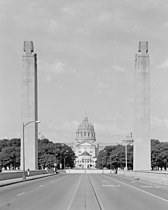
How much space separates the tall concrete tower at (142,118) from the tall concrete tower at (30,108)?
1960cm

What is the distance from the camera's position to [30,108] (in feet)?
303

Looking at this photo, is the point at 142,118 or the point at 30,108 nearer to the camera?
the point at 142,118

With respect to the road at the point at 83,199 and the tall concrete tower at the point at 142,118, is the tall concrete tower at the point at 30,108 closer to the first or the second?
the tall concrete tower at the point at 142,118

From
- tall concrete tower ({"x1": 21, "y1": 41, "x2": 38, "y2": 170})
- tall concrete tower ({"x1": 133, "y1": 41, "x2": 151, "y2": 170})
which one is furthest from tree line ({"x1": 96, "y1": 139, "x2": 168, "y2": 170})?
tall concrete tower ({"x1": 21, "y1": 41, "x2": 38, "y2": 170})

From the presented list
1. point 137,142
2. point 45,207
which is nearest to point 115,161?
point 137,142

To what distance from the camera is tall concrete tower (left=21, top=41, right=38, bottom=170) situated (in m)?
92.1

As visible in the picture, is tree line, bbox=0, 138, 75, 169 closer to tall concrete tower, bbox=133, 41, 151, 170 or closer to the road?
tall concrete tower, bbox=133, 41, 151, 170

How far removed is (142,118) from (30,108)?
70.9 feet

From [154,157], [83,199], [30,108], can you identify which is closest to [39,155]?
[154,157]

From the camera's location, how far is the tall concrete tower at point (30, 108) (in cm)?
9206

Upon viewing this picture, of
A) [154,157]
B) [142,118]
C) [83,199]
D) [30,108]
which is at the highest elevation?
[30,108]

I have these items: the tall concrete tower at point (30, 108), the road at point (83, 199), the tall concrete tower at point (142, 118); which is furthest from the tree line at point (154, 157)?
the road at point (83, 199)

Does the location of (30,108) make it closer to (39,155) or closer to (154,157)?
(154,157)

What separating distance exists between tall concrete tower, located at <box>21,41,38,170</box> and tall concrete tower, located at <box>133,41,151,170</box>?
1960 cm
